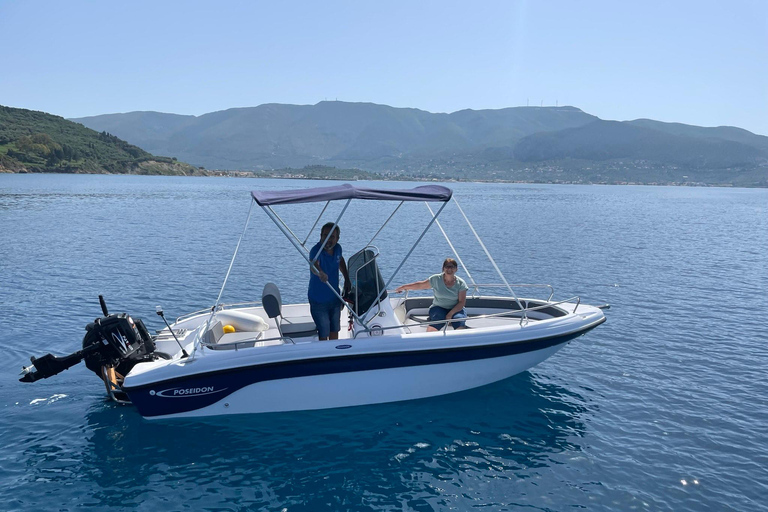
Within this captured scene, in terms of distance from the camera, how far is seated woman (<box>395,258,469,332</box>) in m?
8.62

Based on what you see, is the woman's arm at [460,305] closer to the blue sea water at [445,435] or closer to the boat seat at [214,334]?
the blue sea water at [445,435]

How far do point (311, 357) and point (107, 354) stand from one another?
9.89ft

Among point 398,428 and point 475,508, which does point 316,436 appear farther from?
point 475,508

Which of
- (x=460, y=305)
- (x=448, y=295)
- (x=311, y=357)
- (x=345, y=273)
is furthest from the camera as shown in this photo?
(x=448, y=295)

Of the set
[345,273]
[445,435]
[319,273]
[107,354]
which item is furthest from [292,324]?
[445,435]

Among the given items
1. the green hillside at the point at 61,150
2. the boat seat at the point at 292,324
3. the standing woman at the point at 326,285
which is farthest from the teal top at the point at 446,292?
the green hillside at the point at 61,150

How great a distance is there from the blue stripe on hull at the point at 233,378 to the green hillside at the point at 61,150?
122599 millimetres

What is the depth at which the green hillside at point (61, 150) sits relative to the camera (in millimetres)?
109456

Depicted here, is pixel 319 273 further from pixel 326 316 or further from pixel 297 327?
pixel 297 327

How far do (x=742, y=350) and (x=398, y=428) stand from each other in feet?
27.7

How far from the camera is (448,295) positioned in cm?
879

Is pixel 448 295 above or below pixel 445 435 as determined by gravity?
above

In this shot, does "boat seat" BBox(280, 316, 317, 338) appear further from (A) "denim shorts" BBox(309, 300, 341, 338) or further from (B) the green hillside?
(B) the green hillside

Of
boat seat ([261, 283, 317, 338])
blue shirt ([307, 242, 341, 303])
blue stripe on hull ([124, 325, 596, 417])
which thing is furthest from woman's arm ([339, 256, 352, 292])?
blue stripe on hull ([124, 325, 596, 417])
